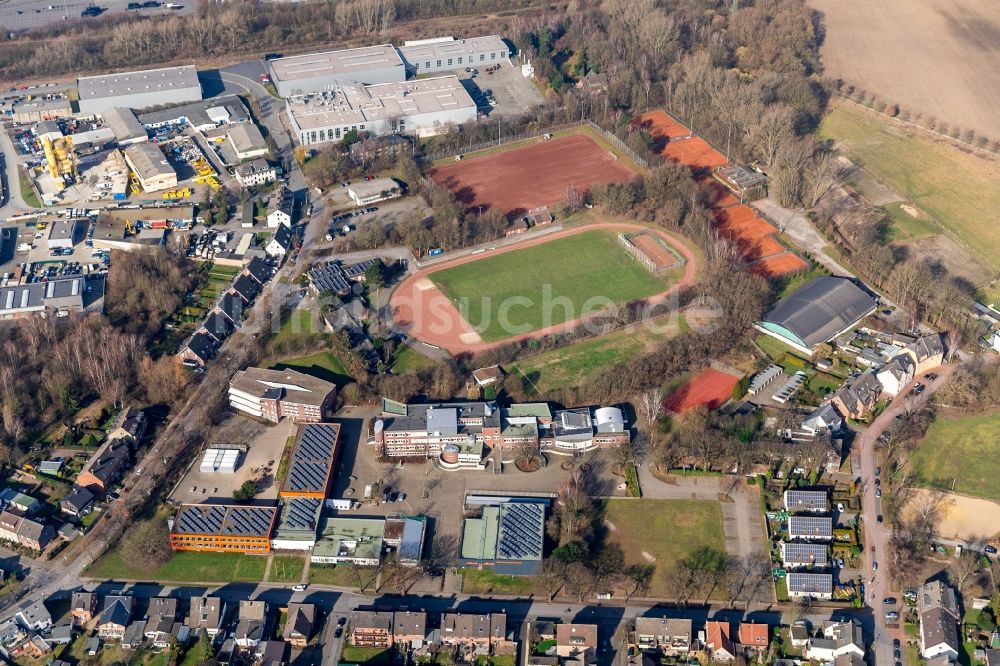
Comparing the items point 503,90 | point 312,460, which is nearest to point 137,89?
point 503,90

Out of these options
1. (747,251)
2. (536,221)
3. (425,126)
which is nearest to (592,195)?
(536,221)

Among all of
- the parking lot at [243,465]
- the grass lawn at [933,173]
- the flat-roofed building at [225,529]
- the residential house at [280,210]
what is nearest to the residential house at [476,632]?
the flat-roofed building at [225,529]

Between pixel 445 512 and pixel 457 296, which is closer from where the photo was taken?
pixel 445 512

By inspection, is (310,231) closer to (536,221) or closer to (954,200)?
(536,221)

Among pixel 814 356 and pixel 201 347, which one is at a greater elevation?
pixel 201 347

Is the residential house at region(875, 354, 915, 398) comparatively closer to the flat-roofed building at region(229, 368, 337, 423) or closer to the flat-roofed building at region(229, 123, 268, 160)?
the flat-roofed building at region(229, 368, 337, 423)

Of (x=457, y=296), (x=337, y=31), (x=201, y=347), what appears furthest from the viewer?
(x=337, y=31)
